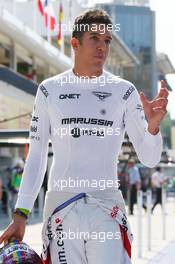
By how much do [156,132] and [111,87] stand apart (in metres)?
0.35

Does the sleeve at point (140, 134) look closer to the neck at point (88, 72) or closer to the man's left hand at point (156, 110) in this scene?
the man's left hand at point (156, 110)

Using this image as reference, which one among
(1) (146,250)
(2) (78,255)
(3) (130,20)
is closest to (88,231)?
(2) (78,255)

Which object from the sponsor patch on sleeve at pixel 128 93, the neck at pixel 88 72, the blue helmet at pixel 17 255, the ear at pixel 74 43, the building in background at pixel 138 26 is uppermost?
the building in background at pixel 138 26

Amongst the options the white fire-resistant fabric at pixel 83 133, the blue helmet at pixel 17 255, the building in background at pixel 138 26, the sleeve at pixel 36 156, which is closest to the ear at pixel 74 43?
the white fire-resistant fabric at pixel 83 133

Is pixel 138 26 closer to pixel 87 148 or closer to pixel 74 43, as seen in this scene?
pixel 74 43

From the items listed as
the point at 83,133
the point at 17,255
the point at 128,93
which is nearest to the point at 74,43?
the point at 128,93

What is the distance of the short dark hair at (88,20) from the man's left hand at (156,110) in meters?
0.43

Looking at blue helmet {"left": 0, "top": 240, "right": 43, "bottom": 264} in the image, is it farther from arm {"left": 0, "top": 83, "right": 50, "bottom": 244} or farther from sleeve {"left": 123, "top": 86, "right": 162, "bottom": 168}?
sleeve {"left": 123, "top": 86, "right": 162, "bottom": 168}

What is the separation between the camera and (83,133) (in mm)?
3068

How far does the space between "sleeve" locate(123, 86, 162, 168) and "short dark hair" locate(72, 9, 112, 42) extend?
326 mm

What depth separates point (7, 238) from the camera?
3.07 m

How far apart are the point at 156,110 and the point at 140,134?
22cm

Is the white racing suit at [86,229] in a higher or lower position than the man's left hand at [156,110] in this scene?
lower

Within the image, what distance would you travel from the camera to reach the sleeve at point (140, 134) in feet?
9.88
